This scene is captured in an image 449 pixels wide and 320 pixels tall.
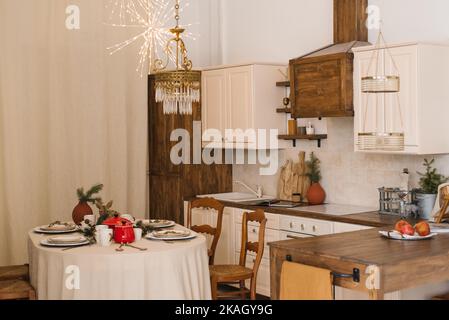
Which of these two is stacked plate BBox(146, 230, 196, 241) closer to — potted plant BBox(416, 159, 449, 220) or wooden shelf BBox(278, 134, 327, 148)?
potted plant BBox(416, 159, 449, 220)

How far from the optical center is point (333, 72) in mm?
5762

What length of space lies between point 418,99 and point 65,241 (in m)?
2.72

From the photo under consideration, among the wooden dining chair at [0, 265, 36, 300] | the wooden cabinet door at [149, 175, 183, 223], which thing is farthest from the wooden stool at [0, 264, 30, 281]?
the wooden cabinet door at [149, 175, 183, 223]

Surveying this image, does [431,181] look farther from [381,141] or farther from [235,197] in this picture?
[235,197]

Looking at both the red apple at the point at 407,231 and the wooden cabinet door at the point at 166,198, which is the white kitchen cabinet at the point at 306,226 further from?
the wooden cabinet door at the point at 166,198

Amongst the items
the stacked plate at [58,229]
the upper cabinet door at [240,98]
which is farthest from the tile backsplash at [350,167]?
the stacked plate at [58,229]

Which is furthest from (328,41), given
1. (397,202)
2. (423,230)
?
(423,230)

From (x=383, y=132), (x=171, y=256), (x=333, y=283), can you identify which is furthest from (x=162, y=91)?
(x=333, y=283)

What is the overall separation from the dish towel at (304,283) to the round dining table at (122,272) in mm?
739

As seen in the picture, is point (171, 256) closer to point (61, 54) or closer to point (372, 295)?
point (372, 295)

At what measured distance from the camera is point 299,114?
20.3ft

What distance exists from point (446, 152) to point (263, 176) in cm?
234
